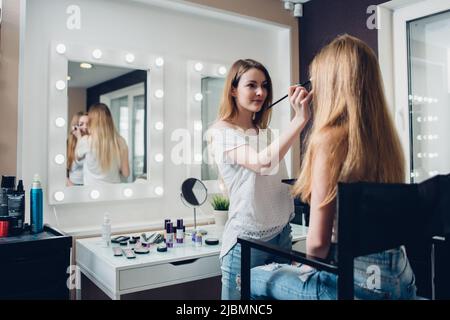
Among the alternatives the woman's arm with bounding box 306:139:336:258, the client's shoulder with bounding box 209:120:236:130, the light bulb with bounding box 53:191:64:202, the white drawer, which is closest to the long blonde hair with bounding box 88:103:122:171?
the light bulb with bounding box 53:191:64:202

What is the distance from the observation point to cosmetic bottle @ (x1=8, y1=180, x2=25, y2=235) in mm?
1470

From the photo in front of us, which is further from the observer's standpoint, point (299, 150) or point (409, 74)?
point (299, 150)

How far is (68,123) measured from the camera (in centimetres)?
181

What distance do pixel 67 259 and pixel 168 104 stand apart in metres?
0.95

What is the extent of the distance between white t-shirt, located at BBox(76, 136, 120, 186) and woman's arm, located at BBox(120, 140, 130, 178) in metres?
0.05

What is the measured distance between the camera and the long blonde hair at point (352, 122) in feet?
3.14

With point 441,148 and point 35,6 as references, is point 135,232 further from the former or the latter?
point 441,148

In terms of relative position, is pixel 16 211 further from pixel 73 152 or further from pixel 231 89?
pixel 231 89

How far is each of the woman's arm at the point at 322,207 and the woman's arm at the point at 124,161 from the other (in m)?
1.18

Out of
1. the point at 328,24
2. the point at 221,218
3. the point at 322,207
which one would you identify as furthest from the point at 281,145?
the point at 328,24

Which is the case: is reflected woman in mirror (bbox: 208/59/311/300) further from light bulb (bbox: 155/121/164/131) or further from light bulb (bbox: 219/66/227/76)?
light bulb (bbox: 219/66/227/76)

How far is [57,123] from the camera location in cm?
178
